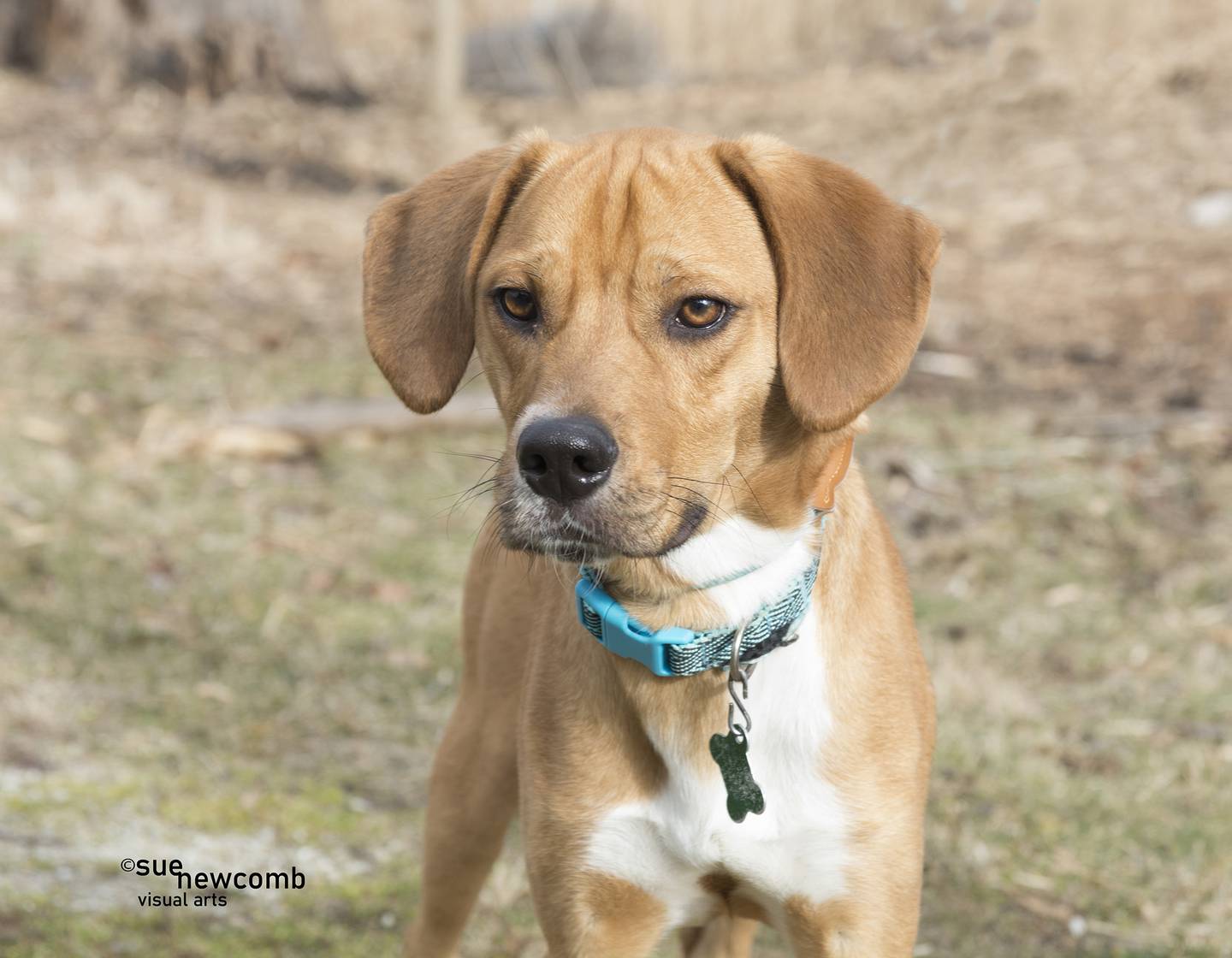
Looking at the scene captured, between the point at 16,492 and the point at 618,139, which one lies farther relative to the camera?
the point at 16,492

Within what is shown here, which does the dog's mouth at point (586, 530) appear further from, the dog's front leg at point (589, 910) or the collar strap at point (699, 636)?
the dog's front leg at point (589, 910)

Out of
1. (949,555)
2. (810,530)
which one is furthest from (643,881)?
(949,555)

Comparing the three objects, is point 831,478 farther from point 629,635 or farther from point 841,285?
point 629,635

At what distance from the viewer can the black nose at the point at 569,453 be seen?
264 cm

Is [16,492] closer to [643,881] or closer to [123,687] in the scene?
[123,687]

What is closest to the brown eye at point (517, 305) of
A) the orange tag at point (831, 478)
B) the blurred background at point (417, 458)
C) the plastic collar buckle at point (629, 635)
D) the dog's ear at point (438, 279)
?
the dog's ear at point (438, 279)

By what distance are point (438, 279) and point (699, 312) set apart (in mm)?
690

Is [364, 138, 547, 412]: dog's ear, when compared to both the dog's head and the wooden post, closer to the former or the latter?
the dog's head

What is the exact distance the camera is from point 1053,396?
859 centimetres

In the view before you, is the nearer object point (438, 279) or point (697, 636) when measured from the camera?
point (697, 636)

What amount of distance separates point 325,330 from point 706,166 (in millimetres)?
6932

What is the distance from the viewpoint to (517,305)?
3.06 m

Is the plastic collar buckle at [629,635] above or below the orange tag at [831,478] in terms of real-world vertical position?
below

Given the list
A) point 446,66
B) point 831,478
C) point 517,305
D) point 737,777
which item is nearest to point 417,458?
point 517,305
